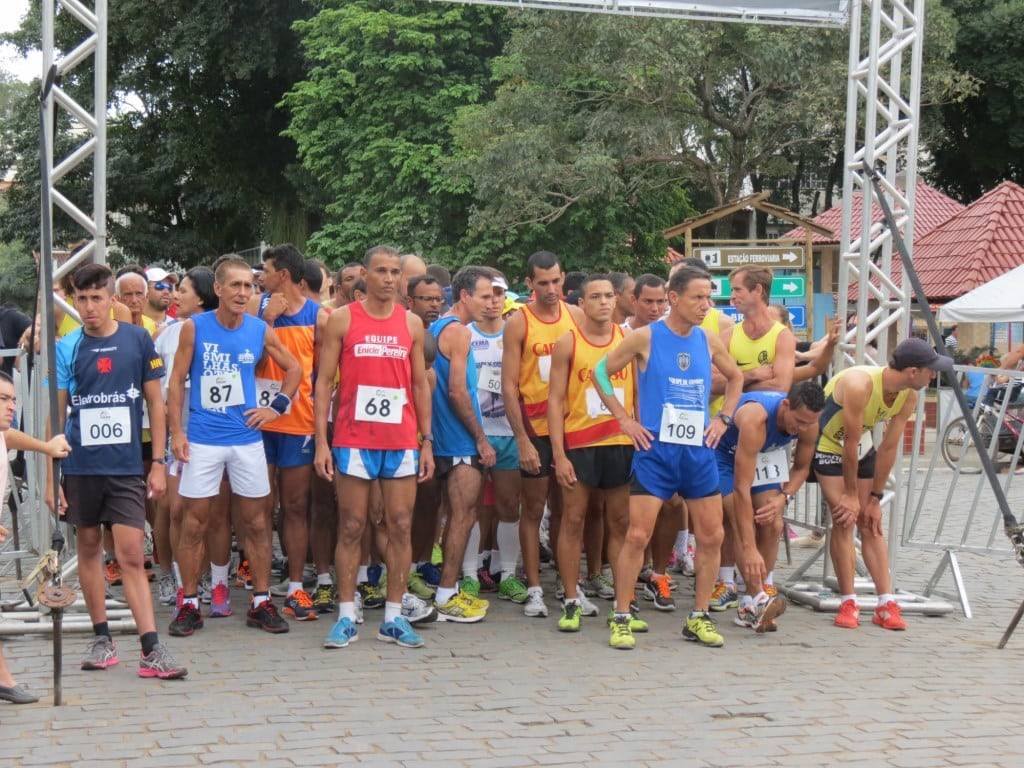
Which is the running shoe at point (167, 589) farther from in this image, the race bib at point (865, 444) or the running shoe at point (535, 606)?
the race bib at point (865, 444)

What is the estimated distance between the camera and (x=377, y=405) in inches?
270

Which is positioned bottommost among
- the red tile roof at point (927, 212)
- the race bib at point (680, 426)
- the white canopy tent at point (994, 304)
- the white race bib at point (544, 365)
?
the race bib at point (680, 426)

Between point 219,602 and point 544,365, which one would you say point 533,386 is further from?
point 219,602

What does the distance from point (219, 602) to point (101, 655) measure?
4.24 ft

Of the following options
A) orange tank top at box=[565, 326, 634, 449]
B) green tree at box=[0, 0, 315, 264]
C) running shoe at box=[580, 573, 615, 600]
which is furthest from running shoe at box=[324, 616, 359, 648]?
green tree at box=[0, 0, 315, 264]

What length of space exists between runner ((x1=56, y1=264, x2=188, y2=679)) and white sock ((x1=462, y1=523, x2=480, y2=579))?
2.30 metres

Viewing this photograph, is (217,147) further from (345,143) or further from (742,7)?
(742,7)

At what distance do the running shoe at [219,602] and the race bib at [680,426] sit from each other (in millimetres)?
2762

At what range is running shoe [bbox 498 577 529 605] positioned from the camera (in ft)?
26.7

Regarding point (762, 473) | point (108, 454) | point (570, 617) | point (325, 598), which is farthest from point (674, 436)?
point (108, 454)

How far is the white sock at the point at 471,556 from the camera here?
802cm

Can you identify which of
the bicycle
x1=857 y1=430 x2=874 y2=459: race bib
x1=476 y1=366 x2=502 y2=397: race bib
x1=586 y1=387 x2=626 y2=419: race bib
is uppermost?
x1=476 y1=366 x2=502 y2=397: race bib

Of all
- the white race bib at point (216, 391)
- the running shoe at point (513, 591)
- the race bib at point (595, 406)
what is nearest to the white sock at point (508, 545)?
the running shoe at point (513, 591)

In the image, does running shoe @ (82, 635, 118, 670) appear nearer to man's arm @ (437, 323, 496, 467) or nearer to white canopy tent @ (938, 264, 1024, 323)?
man's arm @ (437, 323, 496, 467)
